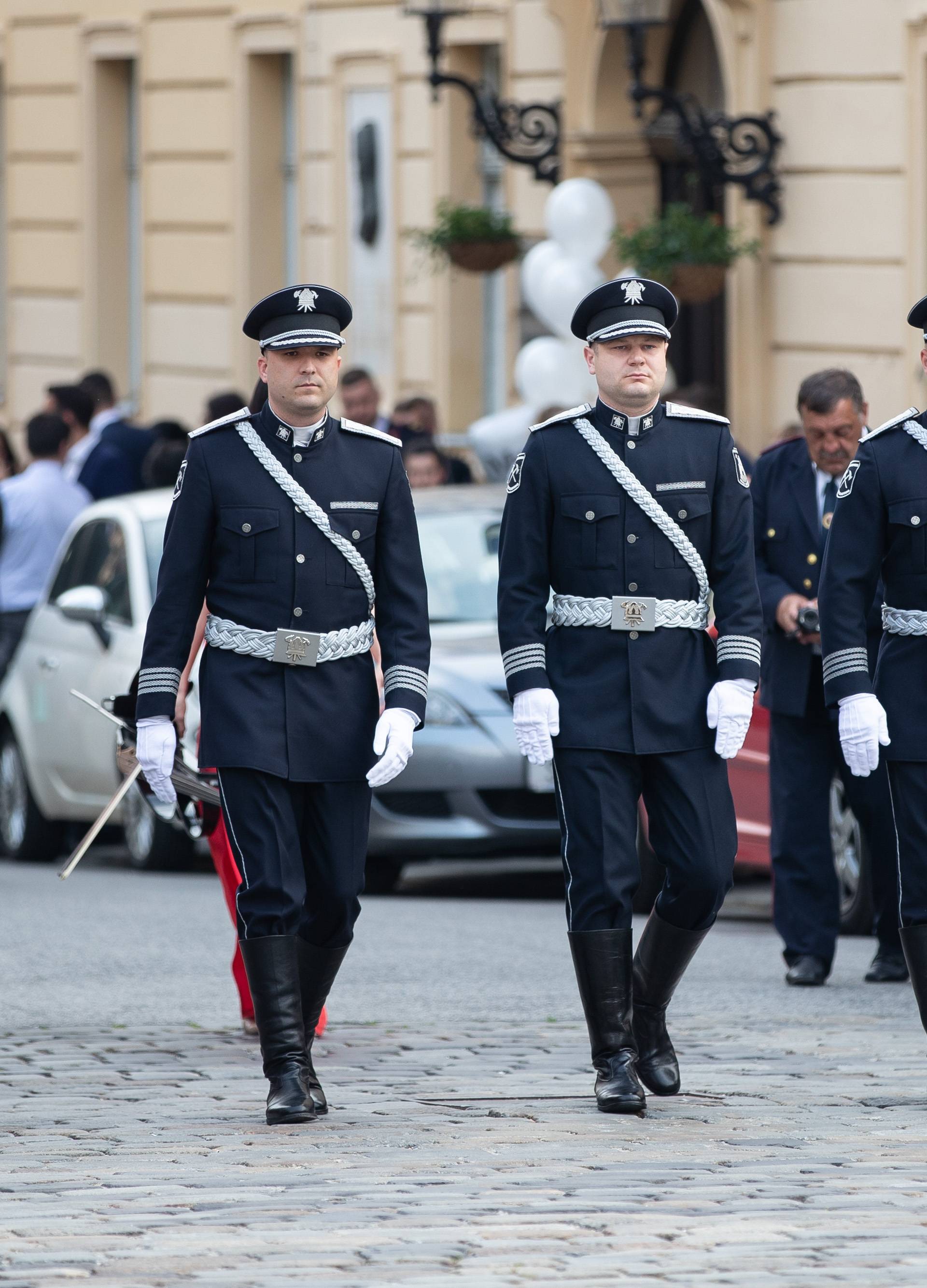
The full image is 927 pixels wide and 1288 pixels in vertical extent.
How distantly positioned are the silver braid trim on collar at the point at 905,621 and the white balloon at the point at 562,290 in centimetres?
901

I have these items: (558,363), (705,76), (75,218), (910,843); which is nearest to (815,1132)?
(910,843)

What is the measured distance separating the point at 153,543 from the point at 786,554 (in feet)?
13.5

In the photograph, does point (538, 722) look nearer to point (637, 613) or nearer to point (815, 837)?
point (637, 613)

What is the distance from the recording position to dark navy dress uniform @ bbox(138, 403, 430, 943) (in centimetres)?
657

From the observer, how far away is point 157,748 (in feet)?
22.0

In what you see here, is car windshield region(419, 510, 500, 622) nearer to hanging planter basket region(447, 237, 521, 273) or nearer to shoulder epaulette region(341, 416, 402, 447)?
shoulder epaulette region(341, 416, 402, 447)

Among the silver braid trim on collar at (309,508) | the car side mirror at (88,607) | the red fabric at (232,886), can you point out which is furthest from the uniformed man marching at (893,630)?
the car side mirror at (88,607)

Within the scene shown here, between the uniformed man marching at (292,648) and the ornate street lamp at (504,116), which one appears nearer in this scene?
the uniformed man marching at (292,648)

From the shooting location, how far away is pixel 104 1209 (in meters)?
5.66

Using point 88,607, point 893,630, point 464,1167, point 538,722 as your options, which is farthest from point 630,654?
point 88,607

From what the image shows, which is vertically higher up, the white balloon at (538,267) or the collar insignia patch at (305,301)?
the white balloon at (538,267)

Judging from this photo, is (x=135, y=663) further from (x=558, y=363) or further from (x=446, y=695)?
(x=558, y=363)

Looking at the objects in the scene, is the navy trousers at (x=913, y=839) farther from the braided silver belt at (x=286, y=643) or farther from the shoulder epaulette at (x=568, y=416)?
the braided silver belt at (x=286, y=643)

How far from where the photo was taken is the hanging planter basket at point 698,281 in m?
16.2
